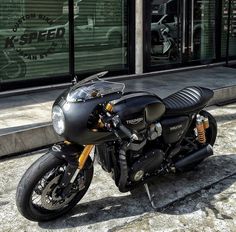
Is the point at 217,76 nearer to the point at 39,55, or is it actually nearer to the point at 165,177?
the point at 39,55

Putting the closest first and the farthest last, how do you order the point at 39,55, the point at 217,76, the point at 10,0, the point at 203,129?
1. the point at 203,129
2. the point at 10,0
3. the point at 39,55
4. the point at 217,76

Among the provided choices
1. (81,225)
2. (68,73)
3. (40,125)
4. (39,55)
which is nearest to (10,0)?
(39,55)

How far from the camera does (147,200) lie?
13.3 ft

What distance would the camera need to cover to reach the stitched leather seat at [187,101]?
4.14m

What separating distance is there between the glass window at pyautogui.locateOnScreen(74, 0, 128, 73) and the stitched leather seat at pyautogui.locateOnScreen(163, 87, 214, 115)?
4.43m

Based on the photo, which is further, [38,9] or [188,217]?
[38,9]

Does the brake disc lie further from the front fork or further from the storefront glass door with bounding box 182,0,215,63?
the storefront glass door with bounding box 182,0,215,63

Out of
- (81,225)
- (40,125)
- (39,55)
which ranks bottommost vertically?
(81,225)

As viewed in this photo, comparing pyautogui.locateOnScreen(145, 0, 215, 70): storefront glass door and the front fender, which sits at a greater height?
pyautogui.locateOnScreen(145, 0, 215, 70): storefront glass door

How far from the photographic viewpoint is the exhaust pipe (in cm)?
427

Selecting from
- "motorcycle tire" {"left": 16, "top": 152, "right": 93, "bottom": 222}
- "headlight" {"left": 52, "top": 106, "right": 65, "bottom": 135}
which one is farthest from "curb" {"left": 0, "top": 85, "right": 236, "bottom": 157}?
"headlight" {"left": 52, "top": 106, "right": 65, "bottom": 135}

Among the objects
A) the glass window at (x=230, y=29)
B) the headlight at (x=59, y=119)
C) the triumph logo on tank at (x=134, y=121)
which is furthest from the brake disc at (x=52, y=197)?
the glass window at (x=230, y=29)

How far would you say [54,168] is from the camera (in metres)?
3.53

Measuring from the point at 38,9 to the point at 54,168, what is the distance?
4.98 metres
